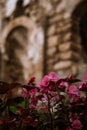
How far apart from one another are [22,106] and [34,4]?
5730mm

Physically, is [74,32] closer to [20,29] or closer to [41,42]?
[41,42]

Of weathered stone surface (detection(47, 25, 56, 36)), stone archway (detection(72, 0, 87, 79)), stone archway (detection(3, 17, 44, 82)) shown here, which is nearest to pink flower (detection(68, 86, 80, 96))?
stone archway (detection(72, 0, 87, 79))

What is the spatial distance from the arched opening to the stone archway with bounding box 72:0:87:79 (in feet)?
4.25

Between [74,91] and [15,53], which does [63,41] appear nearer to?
[15,53]

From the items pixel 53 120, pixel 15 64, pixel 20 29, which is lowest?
pixel 53 120

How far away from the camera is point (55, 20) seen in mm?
6438

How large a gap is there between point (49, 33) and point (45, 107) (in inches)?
202

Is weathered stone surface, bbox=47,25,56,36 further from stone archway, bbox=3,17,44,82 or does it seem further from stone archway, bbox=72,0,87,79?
stone archway, bbox=72,0,87,79

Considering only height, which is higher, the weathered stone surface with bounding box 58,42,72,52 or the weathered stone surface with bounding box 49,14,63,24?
the weathered stone surface with bounding box 49,14,63,24

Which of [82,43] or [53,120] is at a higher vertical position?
[82,43]

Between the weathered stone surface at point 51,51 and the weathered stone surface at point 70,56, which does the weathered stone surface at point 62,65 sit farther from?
the weathered stone surface at point 51,51

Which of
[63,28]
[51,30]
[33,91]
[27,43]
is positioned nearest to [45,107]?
[33,91]

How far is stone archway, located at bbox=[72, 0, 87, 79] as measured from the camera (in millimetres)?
6151

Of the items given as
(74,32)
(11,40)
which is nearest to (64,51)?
(74,32)
